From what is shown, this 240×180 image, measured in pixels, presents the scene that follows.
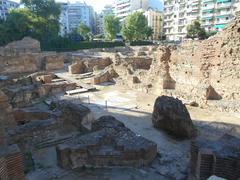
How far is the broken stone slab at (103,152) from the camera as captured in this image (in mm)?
6562

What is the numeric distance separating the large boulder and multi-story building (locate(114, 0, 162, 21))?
7482cm

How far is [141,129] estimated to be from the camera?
976cm

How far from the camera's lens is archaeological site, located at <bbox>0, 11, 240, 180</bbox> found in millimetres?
6188

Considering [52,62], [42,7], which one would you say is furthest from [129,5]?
[52,62]

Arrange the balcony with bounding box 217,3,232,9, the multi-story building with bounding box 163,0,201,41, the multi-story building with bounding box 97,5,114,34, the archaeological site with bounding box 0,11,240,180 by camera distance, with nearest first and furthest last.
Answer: the archaeological site with bounding box 0,11,240,180 → the balcony with bounding box 217,3,232,9 → the multi-story building with bounding box 163,0,201,41 → the multi-story building with bounding box 97,5,114,34

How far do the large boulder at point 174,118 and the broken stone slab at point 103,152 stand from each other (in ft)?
7.18

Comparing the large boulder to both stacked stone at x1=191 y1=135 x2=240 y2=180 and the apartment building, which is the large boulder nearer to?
stacked stone at x1=191 y1=135 x2=240 y2=180

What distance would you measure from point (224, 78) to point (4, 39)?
3439cm

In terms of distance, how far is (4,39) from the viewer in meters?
36.8

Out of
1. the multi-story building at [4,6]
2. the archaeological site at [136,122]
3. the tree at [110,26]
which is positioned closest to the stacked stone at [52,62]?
the archaeological site at [136,122]

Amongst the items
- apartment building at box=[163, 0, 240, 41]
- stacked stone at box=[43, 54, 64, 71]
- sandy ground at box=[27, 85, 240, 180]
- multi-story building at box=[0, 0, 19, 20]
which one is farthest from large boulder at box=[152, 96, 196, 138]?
multi-story building at box=[0, 0, 19, 20]

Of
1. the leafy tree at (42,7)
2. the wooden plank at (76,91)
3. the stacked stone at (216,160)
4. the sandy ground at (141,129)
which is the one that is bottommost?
the sandy ground at (141,129)

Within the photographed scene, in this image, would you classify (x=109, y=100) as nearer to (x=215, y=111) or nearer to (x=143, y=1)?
(x=215, y=111)

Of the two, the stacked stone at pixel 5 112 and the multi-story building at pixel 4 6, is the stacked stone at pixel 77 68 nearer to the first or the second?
the stacked stone at pixel 5 112
